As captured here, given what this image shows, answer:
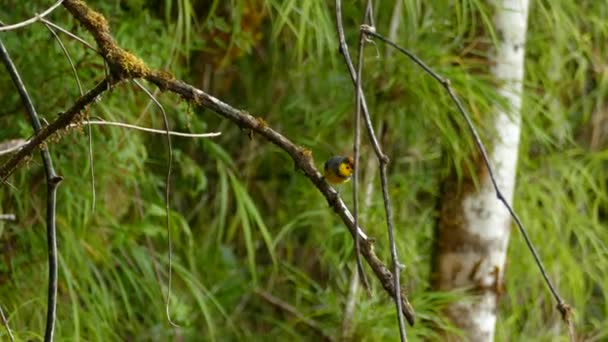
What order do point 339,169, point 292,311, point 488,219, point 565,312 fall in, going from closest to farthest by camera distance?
point 565,312
point 339,169
point 488,219
point 292,311

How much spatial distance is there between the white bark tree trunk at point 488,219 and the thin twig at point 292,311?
0.27 meters

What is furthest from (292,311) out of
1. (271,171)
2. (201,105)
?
(201,105)

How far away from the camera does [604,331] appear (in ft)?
8.88

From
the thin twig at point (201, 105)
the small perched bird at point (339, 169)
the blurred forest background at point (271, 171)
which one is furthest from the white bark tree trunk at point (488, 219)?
the thin twig at point (201, 105)

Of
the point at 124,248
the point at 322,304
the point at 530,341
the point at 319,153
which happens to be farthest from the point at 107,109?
the point at 530,341

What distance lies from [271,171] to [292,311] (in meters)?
0.33

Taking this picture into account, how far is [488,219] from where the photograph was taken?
2.18 m

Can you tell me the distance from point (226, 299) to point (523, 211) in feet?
2.26

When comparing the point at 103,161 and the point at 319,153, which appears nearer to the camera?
the point at 103,161

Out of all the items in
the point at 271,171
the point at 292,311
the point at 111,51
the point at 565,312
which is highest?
the point at 111,51

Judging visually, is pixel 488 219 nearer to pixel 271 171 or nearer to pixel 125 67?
pixel 271 171

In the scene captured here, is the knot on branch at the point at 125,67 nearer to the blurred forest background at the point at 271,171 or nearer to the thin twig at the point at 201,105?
the thin twig at the point at 201,105

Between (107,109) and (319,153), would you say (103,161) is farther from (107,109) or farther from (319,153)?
(319,153)

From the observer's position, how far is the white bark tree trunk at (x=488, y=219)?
2.17 m
